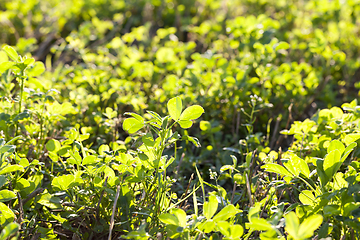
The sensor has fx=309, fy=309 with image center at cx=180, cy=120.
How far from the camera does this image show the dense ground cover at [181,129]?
1247 mm

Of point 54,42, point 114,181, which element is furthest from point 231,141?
point 54,42

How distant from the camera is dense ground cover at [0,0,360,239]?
4.09ft

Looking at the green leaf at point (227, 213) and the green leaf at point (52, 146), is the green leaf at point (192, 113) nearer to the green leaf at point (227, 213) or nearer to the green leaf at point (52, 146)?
the green leaf at point (227, 213)

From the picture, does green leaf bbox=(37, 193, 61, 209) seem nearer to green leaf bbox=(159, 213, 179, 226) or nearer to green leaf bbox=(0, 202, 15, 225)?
green leaf bbox=(0, 202, 15, 225)

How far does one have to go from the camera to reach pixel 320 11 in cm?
320

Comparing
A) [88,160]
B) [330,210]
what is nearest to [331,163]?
[330,210]

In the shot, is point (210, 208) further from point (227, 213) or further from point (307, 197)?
point (307, 197)

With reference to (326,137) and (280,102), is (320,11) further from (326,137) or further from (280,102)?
(326,137)

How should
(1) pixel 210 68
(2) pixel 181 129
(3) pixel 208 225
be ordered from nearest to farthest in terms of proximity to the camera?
(3) pixel 208 225 → (2) pixel 181 129 → (1) pixel 210 68

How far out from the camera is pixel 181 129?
2.07 m

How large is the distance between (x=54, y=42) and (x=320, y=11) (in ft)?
10.1

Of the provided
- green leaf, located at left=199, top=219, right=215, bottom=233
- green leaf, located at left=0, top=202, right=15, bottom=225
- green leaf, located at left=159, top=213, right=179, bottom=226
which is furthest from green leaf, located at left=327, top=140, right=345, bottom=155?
green leaf, located at left=0, top=202, right=15, bottom=225

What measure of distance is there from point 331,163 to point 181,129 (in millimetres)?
1039

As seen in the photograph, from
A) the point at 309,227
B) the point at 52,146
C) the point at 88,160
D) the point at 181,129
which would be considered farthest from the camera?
the point at 181,129
